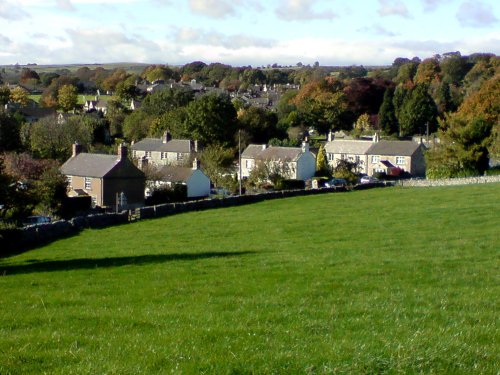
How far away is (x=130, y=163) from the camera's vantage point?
2232 inches

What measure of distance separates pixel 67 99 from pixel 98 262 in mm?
101265

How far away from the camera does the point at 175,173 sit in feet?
209

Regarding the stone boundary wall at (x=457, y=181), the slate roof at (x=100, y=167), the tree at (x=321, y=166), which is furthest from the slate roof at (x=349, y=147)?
the slate roof at (x=100, y=167)

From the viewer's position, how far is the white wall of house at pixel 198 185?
62219mm

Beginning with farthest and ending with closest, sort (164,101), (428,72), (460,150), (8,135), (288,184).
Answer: (428,72), (164,101), (8,135), (288,184), (460,150)

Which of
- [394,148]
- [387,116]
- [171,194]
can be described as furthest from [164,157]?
[387,116]

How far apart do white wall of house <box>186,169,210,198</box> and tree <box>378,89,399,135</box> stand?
51548mm

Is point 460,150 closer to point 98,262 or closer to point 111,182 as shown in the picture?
point 111,182

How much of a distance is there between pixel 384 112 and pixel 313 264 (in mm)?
91673

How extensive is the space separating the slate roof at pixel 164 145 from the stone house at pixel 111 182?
744 inches

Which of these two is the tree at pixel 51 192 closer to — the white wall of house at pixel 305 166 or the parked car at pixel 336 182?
the parked car at pixel 336 182

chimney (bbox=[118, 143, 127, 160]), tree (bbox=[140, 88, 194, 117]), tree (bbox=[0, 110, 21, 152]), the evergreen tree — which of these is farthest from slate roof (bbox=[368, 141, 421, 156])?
tree (bbox=[0, 110, 21, 152])

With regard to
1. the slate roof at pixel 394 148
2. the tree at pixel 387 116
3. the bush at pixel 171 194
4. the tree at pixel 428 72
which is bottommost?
the bush at pixel 171 194

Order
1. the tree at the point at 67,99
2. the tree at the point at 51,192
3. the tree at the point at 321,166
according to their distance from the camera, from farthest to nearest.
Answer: the tree at the point at 67,99 < the tree at the point at 321,166 < the tree at the point at 51,192
